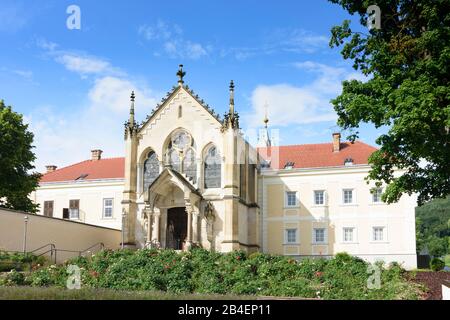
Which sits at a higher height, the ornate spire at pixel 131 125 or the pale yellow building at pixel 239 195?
the ornate spire at pixel 131 125

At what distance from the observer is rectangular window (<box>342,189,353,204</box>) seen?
134ft

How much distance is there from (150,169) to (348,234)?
15783mm

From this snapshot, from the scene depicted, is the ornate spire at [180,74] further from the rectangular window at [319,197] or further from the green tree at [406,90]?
the green tree at [406,90]

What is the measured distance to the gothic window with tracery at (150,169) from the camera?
3831 cm

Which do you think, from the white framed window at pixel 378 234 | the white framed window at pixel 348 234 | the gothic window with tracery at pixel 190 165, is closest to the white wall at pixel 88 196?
the gothic window with tracery at pixel 190 165

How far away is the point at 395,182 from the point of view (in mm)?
21938

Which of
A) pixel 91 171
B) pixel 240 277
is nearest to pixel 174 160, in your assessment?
pixel 91 171

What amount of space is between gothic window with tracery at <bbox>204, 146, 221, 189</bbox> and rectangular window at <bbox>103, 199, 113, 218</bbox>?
504 inches

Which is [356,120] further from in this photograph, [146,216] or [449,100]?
[146,216]

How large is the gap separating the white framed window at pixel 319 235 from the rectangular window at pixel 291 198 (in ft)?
8.84

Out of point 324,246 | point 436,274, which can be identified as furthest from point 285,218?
point 436,274

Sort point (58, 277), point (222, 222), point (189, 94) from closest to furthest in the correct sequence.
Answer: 1. point (58, 277)
2. point (222, 222)
3. point (189, 94)

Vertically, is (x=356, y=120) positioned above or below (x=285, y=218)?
above
